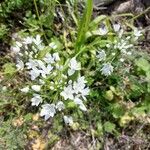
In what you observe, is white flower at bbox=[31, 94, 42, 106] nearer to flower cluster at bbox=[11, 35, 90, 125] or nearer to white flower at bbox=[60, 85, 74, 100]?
flower cluster at bbox=[11, 35, 90, 125]

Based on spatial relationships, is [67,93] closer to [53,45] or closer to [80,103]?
[80,103]

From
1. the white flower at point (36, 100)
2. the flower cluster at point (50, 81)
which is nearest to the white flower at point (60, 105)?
the flower cluster at point (50, 81)

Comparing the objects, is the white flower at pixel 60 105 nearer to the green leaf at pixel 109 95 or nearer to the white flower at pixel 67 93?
the white flower at pixel 67 93

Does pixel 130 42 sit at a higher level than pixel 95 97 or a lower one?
higher

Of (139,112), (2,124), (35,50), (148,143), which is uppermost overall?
(35,50)

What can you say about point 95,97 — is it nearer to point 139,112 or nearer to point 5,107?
point 139,112

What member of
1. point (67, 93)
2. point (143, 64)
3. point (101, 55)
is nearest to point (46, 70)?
point (67, 93)

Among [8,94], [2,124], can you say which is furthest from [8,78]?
[2,124]
